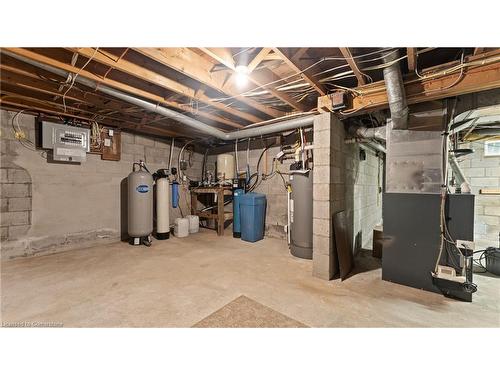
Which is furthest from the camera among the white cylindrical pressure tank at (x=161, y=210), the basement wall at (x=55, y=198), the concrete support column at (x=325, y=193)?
the white cylindrical pressure tank at (x=161, y=210)

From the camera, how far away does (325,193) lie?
2.33 metres

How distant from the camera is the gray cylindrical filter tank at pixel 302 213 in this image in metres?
2.93

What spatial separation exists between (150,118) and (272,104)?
77.0 inches

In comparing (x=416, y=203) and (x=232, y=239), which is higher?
(x=416, y=203)

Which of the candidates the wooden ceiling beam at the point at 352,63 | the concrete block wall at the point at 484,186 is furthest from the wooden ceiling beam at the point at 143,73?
the concrete block wall at the point at 484,186

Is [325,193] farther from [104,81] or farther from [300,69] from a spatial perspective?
[104,81]

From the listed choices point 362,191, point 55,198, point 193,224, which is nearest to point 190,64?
point 55,198

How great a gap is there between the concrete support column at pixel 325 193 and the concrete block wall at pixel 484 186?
3.53 m

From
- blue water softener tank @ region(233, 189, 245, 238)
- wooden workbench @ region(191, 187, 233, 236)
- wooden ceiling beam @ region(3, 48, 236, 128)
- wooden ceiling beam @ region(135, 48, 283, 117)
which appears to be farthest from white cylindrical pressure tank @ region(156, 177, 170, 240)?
wooden ceiling beam @ region(135, 48, 283, 117)

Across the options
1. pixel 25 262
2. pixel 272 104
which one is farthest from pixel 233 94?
pixel 25 262

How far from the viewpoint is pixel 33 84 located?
7.34ft

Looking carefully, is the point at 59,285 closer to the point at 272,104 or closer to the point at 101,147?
the point at 101,147

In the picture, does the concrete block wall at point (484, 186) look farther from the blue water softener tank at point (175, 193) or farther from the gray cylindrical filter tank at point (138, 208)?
the gray cylindrical filter tank at point (138, 208)

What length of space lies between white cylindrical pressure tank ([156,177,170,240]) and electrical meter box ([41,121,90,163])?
1221mm
